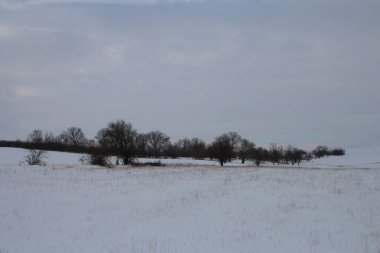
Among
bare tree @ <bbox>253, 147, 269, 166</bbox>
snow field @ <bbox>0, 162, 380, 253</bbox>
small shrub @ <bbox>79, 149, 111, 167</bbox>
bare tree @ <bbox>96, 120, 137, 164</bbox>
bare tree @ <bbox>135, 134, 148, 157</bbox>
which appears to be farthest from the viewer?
bare tree @ <bbox>135, 134, 148, 157</bbox>

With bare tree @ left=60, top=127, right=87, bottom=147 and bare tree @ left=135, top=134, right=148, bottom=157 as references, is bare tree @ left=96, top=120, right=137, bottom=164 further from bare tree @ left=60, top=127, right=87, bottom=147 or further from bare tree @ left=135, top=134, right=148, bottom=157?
bare tree @ left=60, top=127, right=87, bottom=147

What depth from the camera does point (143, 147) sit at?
12800 cm

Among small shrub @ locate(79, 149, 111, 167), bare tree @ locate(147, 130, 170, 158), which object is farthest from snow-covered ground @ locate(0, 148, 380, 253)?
bare tree @ locate(147, 130, 170, 158)

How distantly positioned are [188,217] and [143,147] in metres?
113

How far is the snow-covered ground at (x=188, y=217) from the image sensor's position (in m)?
12.6

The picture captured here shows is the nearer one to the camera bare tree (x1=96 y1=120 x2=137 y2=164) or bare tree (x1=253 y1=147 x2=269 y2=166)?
bare tree (x1=96 y1=120 x2=137 y2=164)

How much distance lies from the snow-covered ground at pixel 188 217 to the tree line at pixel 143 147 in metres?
27.2

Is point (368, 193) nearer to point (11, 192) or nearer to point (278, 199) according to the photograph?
point (278, 199)

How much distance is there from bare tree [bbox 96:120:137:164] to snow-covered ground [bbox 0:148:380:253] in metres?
33.9

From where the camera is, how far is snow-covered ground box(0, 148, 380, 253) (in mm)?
12617

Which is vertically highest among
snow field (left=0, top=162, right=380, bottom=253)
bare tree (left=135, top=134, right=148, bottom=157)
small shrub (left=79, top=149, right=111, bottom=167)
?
bare tree (left=135, top=134, right=148, bottom=157)

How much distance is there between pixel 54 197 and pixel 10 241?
788cm

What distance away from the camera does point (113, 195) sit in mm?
21547

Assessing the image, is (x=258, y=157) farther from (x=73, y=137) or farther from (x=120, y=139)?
(x=73, y=137)
